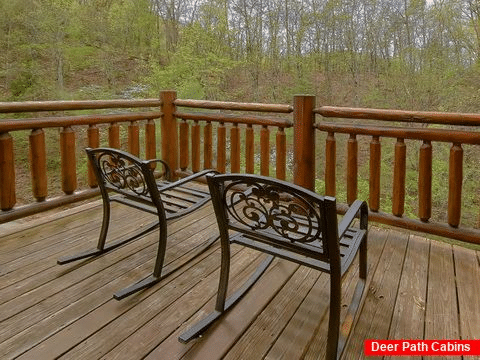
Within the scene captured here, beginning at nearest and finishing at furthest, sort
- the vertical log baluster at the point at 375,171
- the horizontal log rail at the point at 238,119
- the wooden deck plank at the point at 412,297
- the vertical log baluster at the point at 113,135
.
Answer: the wooden deck plank at the point at 412,297
the vertical log baluster at the point at 375,171
the horizontal log rail at the point at 238,119
the vertical log baluster at the point at 113,135

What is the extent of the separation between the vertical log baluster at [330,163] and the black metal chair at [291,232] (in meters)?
1.06

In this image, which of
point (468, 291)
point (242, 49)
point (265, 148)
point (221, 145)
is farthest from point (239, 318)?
point (242, 49)

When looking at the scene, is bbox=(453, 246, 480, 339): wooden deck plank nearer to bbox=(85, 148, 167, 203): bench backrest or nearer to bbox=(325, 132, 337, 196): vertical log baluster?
bbox=(325, 132, 337, 196): vertical log baluster

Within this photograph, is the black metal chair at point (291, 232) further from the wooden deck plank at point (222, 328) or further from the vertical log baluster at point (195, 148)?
the vertical log baluster at point (195, 148)

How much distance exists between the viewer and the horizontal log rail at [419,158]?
7.31 feet

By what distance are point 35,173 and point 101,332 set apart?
166 cm

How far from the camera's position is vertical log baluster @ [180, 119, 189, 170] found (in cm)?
362

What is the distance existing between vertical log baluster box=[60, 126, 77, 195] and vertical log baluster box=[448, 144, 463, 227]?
2.80 metres

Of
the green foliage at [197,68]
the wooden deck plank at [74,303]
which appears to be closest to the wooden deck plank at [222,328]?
the wooden deck plank at [74,303]

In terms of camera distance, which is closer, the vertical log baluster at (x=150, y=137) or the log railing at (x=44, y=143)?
the log railing at (x=44, y=143)

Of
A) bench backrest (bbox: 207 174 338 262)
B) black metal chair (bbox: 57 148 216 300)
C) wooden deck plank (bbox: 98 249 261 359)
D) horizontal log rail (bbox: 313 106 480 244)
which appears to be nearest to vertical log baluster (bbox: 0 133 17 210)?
Answer: black metal chair (bbox: 57 148 216 300)

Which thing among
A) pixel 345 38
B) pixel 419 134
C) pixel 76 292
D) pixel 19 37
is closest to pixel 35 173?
pixel 76 292

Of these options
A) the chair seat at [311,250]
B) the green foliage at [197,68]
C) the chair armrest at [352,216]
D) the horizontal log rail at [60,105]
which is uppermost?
the green foliage at [197,68]

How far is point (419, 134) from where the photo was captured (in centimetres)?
232
